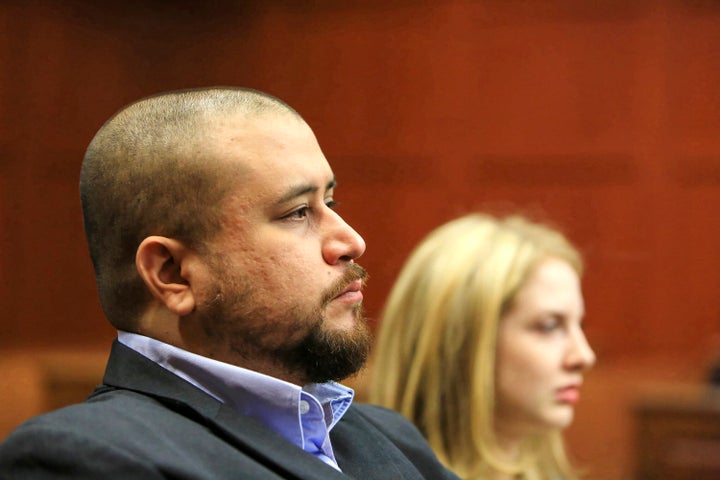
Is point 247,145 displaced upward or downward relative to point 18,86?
downward

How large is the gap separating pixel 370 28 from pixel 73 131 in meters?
1.37

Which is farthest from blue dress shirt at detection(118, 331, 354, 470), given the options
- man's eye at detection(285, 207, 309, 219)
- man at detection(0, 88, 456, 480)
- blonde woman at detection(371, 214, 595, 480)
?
blonde woman at detection(371, 214, 595, 480)

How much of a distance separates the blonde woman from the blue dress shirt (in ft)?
2.39

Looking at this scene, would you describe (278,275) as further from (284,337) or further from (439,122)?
(439,122)

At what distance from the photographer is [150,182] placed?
992mm

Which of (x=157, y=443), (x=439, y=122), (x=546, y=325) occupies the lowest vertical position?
(x=157, y=443)

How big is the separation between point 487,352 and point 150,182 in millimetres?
857

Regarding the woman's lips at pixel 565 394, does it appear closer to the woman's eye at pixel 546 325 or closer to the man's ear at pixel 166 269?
the woman's eye at pixel 546 325

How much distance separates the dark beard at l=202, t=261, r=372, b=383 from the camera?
97cm

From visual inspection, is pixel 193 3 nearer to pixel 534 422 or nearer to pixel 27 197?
pixel 27 197

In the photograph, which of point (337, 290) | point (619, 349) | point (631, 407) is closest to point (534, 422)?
point (337, 290)

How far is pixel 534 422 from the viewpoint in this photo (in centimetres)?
170

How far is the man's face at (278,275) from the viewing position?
3.20ft

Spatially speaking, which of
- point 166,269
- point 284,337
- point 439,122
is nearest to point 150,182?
point 166,269
